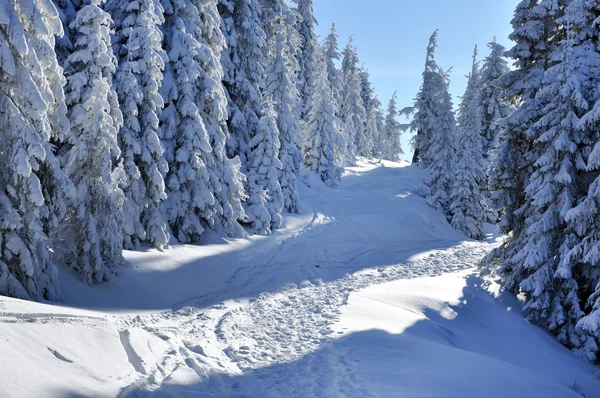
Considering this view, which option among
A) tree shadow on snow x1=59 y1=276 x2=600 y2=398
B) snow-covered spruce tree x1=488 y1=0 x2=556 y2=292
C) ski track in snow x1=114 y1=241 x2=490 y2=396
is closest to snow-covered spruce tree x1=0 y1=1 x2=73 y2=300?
ski track in snow x1=114 y1=241 x2=490 y2=396

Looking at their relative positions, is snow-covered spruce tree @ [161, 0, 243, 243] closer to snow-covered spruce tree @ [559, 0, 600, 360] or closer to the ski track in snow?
the ski track in snow

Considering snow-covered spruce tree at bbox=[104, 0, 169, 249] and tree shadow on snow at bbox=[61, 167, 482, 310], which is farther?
snow-covered spruce tree at bbox=[104, 0, 169, 249]

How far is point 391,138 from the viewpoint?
259 ft

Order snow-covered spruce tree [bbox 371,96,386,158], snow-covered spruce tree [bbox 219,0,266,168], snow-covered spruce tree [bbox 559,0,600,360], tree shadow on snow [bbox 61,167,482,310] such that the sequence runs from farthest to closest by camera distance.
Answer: snow-covered spruce tree [bbox 371,96,386,158]
snow-covered spruce tree [bbox 219,0,266,168]
snow-covered spruce tree [bbox 559,0,600,360]
tree shadow on snow [bbox 61,167,482,310]

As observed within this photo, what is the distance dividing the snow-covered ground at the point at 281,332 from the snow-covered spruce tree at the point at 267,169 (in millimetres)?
2200

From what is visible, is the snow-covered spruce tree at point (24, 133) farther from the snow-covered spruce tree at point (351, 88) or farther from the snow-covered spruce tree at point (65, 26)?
the snow-covered spruce tree at point (351, 88)

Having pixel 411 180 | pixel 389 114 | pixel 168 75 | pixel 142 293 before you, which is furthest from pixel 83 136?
pixel 389 114

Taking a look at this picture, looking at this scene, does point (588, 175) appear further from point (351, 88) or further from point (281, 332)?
point (351, 88)

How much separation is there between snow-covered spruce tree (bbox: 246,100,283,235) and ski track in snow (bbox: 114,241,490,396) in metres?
8.39

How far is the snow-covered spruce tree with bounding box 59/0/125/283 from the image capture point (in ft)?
35.2

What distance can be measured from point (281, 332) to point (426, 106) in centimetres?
4050

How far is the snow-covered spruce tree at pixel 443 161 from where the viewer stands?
34.9 m

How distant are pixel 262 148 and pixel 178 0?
8.22m

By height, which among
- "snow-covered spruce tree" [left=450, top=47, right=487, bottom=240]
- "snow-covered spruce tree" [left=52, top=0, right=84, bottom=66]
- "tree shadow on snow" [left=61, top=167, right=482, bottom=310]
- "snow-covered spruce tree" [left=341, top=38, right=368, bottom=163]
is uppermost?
"snow-covered spruce tree" [left=341, top=38, right=368, bottom=163]
